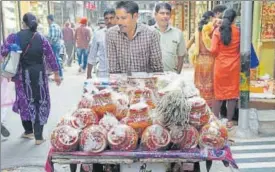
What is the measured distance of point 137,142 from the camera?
2430 millimetres

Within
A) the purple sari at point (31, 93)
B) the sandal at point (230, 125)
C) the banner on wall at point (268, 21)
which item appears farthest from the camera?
the banner on wall at point (268, 21)

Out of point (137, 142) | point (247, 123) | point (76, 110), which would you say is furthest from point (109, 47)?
point (247, 123)

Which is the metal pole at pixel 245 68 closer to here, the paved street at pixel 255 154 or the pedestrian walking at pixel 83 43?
the paved street at pixel 255 154

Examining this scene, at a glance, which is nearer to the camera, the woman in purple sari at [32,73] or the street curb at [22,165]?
the street curb at [22,165]

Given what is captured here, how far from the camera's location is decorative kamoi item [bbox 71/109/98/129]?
2529 mm

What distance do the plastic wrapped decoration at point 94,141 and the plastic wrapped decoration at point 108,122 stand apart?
0.23ft

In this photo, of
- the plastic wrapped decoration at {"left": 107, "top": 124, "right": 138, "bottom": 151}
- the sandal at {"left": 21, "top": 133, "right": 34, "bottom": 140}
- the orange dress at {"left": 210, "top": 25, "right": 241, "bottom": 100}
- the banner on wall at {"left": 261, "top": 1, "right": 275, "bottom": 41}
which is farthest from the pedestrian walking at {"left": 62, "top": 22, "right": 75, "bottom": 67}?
the plastic wrapped decoration at {"left": 107, "top": 124, "right": 138, "bottom": 151}

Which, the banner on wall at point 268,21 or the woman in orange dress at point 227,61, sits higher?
the banner on wall at point 268,21

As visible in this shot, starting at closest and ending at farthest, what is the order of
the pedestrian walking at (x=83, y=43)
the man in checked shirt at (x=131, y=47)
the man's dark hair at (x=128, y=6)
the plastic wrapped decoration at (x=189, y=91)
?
the plastic wrapped decoration at (x=189, y=91), the man's dark hair at (x=128, y=6), the man in checked shirt at (x=131, y=47), the pedestrian walking at (x=83, y=43)

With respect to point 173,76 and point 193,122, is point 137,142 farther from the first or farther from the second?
point 173,76

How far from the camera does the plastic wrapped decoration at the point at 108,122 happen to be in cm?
246

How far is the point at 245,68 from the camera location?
16.7 ft

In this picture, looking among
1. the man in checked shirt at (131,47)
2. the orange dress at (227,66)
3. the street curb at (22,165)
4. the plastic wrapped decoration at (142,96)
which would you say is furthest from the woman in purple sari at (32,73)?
the plastic wrapped decoration at (142,96)

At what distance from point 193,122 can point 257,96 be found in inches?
151
